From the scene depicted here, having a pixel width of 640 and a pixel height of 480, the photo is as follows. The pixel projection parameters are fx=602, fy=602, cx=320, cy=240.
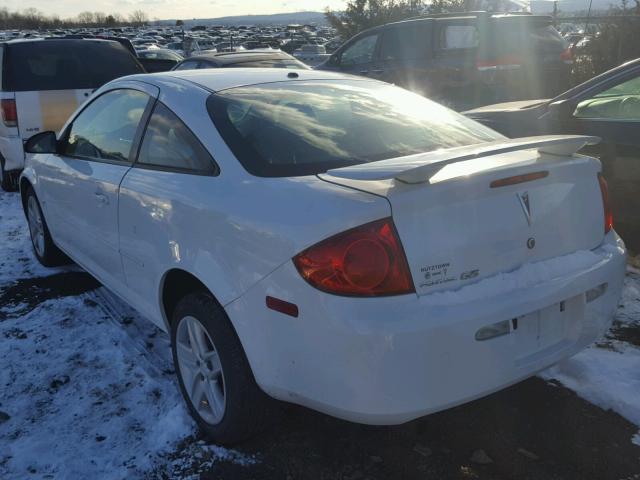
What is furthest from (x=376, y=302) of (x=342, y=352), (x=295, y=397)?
(x=295, y=397)

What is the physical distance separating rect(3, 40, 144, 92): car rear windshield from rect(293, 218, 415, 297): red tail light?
241 inches

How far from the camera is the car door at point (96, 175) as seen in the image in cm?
330

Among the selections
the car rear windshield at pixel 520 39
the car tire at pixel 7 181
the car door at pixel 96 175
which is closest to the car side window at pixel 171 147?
the car door at pixel 96 175

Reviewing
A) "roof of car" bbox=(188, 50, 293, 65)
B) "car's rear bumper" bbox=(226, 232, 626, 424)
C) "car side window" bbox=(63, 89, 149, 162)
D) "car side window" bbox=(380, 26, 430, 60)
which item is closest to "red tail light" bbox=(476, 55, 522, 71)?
"car side window" bbox=(380, 26, 430, 60)

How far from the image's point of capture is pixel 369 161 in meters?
2.64

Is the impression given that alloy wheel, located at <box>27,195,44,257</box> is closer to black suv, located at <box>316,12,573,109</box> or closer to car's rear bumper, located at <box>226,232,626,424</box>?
car's rear bumper, located at <box>226,232,626,424</box>

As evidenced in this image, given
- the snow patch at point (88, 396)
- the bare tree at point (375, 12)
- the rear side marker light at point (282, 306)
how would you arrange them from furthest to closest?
the bare tree at point (375, 12) < the snow patch at point (88, 396) < the rear side marker light at point (282, 306)

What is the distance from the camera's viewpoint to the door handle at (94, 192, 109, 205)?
333cm

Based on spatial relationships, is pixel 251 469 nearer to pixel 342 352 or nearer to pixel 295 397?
Answer: pixel 295 397

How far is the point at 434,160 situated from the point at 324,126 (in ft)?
2.69

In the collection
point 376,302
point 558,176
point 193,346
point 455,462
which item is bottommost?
point 455,462

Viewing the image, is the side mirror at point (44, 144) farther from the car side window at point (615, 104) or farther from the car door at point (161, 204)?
the car side window at point (615, 104)

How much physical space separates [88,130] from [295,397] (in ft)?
8.45

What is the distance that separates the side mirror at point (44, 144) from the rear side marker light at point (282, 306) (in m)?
2.68
